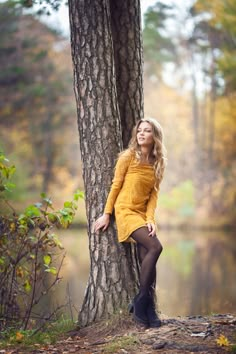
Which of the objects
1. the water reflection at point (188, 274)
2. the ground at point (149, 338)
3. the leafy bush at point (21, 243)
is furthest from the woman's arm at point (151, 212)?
the water reflection at point (188, 274)

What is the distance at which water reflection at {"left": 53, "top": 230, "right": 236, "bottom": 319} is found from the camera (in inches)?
360

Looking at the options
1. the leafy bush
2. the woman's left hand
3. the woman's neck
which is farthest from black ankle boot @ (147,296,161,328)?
the woman's neck

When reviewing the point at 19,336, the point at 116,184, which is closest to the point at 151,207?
the point at 116,184

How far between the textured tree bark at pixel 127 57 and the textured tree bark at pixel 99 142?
26cm

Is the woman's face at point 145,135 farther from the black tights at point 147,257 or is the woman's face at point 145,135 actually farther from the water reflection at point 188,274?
the water reflection at point 188,274

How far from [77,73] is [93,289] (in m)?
1.93

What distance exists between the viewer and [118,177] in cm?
495

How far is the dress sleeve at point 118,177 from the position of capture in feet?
16.2

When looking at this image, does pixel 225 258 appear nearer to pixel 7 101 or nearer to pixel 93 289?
pixel 93 289

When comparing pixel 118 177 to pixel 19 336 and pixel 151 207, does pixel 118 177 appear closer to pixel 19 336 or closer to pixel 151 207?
pixel 151 207

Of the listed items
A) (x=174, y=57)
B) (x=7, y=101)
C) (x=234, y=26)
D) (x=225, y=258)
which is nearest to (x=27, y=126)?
(x=7, y=101)

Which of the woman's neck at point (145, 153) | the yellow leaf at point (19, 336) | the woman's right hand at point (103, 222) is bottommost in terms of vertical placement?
the yellow leaf at point (19, 336)

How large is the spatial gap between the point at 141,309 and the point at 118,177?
3.70 ft

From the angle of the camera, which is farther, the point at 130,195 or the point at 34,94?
the point at 34,94
